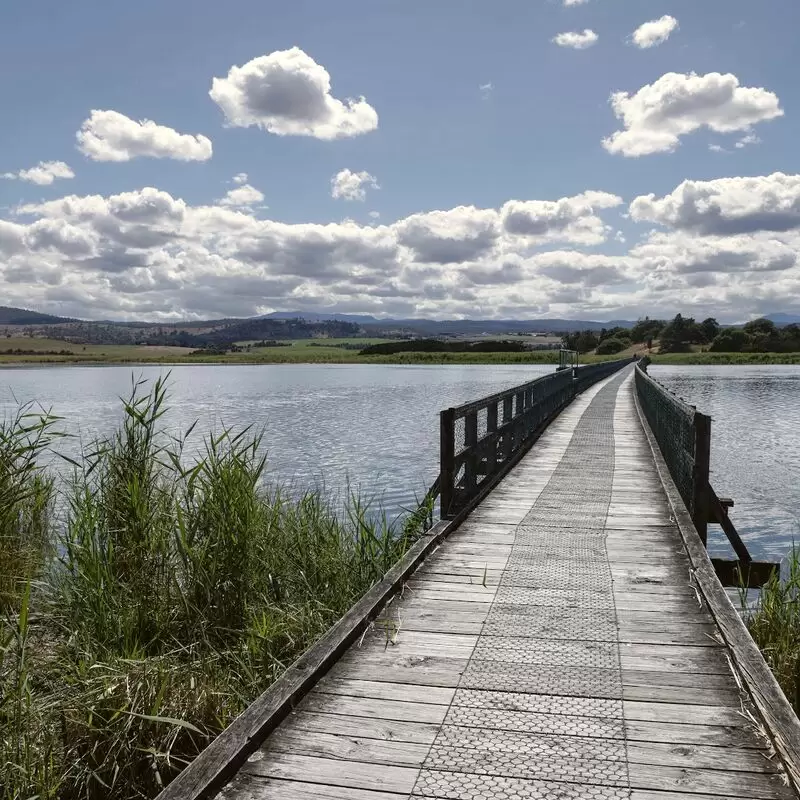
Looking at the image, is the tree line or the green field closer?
the green field

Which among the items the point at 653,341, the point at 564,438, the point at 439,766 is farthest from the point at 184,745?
the point at 653,341

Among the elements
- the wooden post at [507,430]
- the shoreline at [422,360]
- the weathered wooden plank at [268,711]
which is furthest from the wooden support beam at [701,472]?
the shoreline at [422,360]

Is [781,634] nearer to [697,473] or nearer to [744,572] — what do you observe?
[697,473]

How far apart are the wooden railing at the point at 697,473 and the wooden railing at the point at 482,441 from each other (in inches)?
86.4

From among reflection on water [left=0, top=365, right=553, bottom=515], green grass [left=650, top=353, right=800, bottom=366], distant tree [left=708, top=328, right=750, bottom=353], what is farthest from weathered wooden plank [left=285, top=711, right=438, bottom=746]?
distant tree [left=708, top=328, right=750, bottom=353]

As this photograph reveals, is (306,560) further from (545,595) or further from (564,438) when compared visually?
(564,438)

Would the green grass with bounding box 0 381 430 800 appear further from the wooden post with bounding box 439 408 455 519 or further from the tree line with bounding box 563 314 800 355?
the tree line with bounding box 563 314 800 355

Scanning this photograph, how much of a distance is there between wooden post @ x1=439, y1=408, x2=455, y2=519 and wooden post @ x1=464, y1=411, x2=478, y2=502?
2.04ft

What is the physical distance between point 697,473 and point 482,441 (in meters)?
2.62

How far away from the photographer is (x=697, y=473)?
685cm

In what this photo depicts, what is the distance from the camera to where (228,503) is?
6.40 meters

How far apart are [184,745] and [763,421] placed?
30318 mm

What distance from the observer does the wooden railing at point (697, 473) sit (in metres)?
6.78

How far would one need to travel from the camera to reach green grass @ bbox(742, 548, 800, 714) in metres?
5.32
